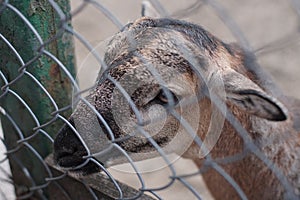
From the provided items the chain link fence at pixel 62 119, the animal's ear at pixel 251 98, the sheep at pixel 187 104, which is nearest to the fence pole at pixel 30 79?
the chain link fence at pixel 62 119

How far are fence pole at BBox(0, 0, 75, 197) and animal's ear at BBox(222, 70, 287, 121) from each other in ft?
2.13

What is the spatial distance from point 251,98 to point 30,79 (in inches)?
36.9

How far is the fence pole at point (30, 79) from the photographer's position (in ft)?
6.90

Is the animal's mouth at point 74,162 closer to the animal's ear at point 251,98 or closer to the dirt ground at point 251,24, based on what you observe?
the animal's ear at point 251,98

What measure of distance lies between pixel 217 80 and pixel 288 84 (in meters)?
2.20

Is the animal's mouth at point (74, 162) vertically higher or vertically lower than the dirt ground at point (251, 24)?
lower

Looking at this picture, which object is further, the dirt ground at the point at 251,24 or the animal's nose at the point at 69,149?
the dirt ground at the point at 251,24

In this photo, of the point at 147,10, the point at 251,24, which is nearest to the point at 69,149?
the point at 147,10

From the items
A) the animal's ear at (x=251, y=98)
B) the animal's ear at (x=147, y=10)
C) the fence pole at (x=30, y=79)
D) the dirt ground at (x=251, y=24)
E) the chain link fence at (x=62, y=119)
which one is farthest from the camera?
the dirt ground at (x=251, y=24)

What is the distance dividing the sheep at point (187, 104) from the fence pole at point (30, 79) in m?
0.24

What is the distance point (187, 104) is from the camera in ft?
6.81

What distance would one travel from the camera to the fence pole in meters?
2.10

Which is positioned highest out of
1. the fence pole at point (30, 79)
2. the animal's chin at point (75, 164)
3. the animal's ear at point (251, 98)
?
the fence pole at point (30, 79)

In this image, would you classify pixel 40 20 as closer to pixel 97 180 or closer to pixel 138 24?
pixel 138 24
